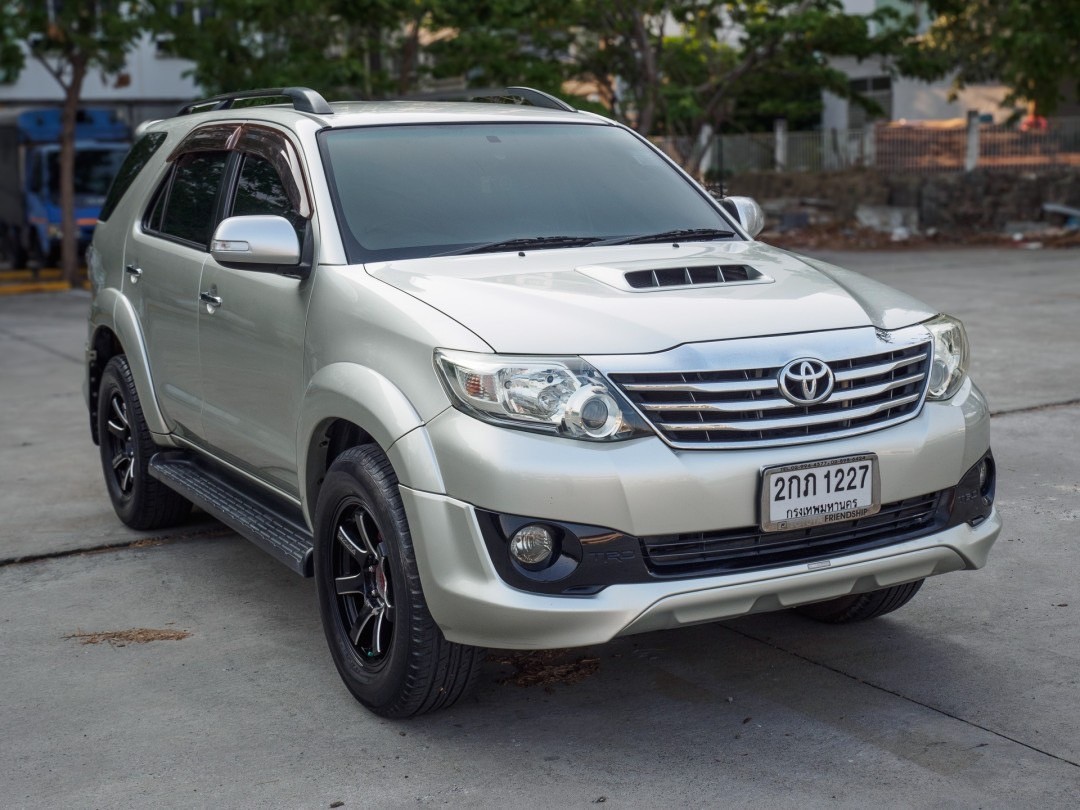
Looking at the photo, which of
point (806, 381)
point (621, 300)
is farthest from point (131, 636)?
point (806, 381)

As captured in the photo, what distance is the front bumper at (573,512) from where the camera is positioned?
3.55 meters

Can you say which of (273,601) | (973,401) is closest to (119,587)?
(273,601)

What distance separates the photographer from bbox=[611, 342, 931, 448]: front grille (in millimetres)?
3635

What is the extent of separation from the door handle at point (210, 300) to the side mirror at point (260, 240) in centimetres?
64

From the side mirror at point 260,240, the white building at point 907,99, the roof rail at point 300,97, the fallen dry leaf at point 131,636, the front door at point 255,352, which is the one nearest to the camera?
the side mirror at point 260,240

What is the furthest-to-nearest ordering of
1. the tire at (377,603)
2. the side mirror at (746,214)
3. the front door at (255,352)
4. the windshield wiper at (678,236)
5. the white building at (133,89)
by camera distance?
1. the white building at (133,89)
2. the side mirror at (746,214)
3. the windshield wiper at (678,236)
4. the front door at (255,352)
5. the tire at (377,603)

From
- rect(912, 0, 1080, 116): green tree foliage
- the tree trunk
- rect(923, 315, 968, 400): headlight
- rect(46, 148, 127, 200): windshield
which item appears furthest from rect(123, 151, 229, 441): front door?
rect(46, 148, 127, 200): windshield

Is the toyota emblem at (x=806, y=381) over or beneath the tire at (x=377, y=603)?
over

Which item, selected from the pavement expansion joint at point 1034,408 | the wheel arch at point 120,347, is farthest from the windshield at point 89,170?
the pavement expansion joint at point 1034,408

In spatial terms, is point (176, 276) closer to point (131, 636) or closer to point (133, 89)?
point (131, 636)

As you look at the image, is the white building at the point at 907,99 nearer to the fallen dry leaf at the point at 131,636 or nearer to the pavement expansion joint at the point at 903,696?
the pavement expansion joint at the point at 903,696

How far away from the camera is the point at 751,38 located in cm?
2250

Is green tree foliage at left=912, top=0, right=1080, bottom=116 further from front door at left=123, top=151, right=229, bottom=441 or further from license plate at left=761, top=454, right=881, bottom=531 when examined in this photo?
license plate at left=761, top=454, right=881, bottom=531

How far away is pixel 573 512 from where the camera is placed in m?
3.55
